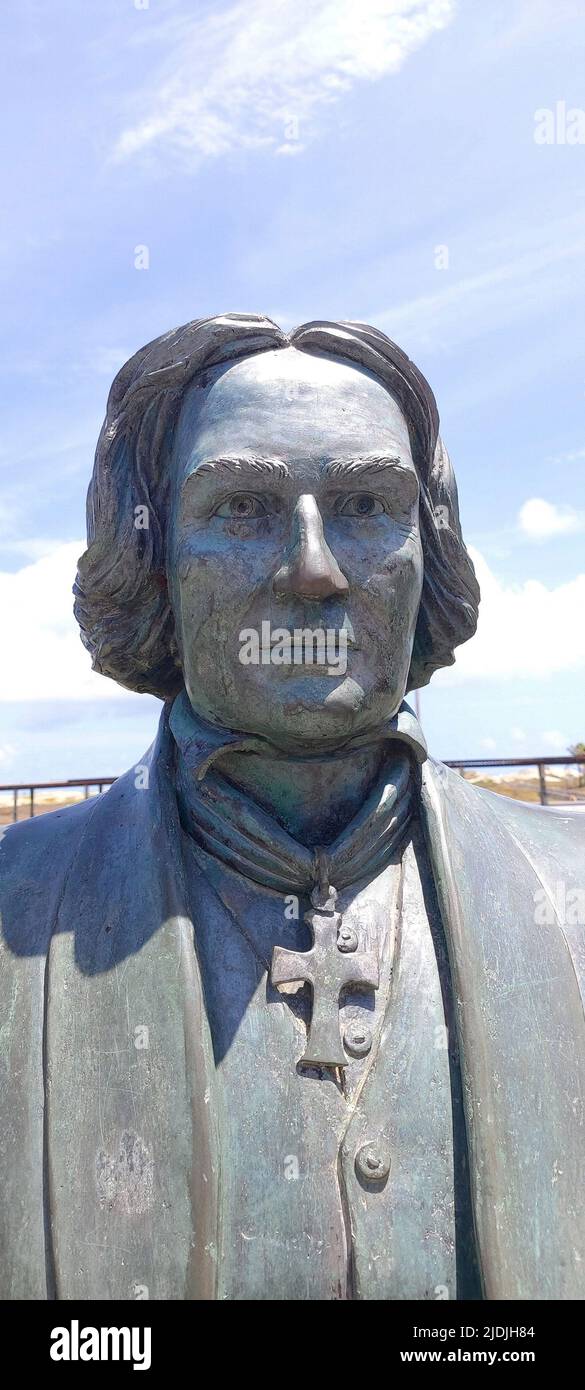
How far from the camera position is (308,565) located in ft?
8.55

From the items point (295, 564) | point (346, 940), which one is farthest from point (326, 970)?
point (295, 564)

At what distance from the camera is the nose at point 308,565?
2607 mm

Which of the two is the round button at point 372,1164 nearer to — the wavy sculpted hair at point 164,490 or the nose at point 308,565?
the nose at point 308,565

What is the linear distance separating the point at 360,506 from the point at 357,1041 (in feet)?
3.95

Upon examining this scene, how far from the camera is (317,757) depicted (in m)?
2.90

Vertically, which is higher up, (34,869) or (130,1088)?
(34,869)

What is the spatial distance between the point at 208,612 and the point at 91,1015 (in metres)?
0.92

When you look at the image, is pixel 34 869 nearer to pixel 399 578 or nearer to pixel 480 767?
pixel 399 578

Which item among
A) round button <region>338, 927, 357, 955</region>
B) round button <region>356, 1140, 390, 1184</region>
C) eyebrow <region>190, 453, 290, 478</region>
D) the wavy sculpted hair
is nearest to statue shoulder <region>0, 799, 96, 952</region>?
the wavy sculpted hair

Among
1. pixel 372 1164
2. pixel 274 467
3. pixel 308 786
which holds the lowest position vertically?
pixel 372 1164

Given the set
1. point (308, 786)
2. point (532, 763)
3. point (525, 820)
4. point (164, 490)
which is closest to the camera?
point (308, 786)

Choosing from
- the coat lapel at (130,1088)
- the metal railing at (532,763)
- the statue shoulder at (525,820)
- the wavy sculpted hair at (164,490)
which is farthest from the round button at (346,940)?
the metal railing at (532,763)

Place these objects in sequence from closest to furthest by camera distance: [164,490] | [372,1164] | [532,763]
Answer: [372,1164]
[164,490]
[532,763]
